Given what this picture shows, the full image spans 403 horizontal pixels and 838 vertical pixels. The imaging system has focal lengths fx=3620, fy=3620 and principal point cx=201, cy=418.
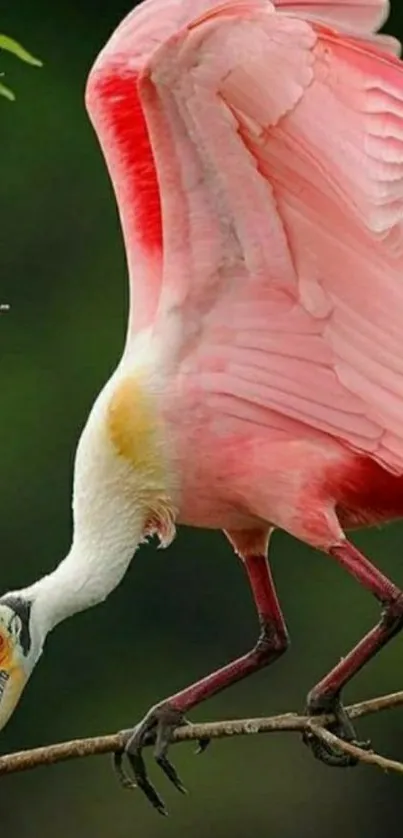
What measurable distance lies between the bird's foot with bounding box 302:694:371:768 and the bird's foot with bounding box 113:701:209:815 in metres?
0.19

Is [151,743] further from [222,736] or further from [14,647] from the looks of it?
[222,736]

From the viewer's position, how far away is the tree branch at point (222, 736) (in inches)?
219

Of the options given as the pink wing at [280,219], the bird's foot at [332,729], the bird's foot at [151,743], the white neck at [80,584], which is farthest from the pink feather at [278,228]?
the bird's foot at [151,743]

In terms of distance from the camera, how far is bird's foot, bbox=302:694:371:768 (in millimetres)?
6133

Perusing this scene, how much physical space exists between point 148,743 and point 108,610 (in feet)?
24.1

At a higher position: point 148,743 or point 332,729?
point 332,729

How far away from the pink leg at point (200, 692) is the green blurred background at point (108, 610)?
5.76m

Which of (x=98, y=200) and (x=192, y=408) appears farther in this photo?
(x=98, y=200)

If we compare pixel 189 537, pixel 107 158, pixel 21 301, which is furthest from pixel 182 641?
pixel 107 158

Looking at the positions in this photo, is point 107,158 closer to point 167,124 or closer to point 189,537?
point 167,124

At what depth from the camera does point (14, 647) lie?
6129mm

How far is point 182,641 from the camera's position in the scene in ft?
44.9

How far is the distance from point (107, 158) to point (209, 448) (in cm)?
67

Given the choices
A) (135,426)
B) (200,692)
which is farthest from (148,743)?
(135,426)
